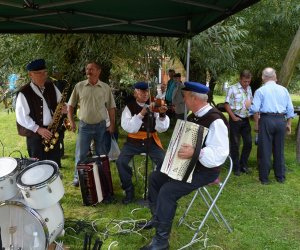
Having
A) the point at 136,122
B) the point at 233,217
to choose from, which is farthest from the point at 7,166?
the point at 233,217

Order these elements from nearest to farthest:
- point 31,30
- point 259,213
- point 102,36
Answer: point 259,213 < point 31,30 < point 102,36

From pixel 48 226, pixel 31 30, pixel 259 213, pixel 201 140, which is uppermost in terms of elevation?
pixel 31 30

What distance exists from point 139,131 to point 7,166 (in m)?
1.72

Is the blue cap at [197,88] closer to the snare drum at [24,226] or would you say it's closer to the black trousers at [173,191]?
the black trousers at [173,191]

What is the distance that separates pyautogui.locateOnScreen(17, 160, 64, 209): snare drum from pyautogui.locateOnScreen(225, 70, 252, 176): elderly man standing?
3.43 m

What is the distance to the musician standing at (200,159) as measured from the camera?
3141mm

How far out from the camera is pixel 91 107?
483 cm

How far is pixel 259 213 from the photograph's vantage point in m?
4.38

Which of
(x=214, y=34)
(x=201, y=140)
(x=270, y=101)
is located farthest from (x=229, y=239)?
(x=214, y=34)

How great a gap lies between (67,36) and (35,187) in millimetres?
3941

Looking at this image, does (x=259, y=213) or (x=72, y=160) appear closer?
(x=259, y=213)

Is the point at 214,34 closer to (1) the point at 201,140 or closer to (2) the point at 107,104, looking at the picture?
(2) the point at 107,104

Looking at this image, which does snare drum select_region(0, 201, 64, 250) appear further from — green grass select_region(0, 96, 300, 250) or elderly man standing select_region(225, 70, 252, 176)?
elderly man standing select_region(225, 70, 252, 176)

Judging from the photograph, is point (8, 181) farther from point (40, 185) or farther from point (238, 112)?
point (238, 112)
